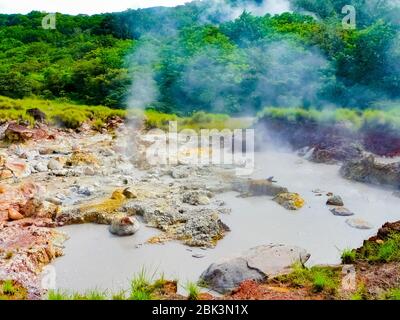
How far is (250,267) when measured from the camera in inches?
164

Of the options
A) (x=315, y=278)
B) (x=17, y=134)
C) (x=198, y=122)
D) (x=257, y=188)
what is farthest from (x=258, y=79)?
(x=315, y=278)

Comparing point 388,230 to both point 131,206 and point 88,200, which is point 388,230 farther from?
point 88,200

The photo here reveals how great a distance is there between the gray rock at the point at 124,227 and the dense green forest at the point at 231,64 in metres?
12.8

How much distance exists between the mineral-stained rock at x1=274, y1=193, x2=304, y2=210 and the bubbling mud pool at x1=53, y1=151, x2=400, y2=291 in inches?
4.1

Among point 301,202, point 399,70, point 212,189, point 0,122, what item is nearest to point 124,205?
point 212,189

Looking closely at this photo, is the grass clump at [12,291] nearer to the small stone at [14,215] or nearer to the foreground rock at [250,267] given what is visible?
the foreground rock at [250,267]

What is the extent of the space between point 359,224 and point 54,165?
6.41 m

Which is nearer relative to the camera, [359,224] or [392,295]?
[392,295]

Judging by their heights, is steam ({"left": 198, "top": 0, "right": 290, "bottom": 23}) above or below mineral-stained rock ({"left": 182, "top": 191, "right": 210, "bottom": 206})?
above

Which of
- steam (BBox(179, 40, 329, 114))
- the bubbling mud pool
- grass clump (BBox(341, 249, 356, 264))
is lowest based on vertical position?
the bubbling mud pool

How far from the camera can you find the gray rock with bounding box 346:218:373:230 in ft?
19.1

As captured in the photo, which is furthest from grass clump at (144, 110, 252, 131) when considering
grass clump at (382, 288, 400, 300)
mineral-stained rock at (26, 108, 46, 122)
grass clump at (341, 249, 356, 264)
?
grass clump at (382, 288, 400, 300)

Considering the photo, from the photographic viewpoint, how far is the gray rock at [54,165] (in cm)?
946

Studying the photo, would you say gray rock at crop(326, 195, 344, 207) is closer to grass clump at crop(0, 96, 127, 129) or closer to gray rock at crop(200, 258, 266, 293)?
gray rock at crop(200, 258, 266, 293)
